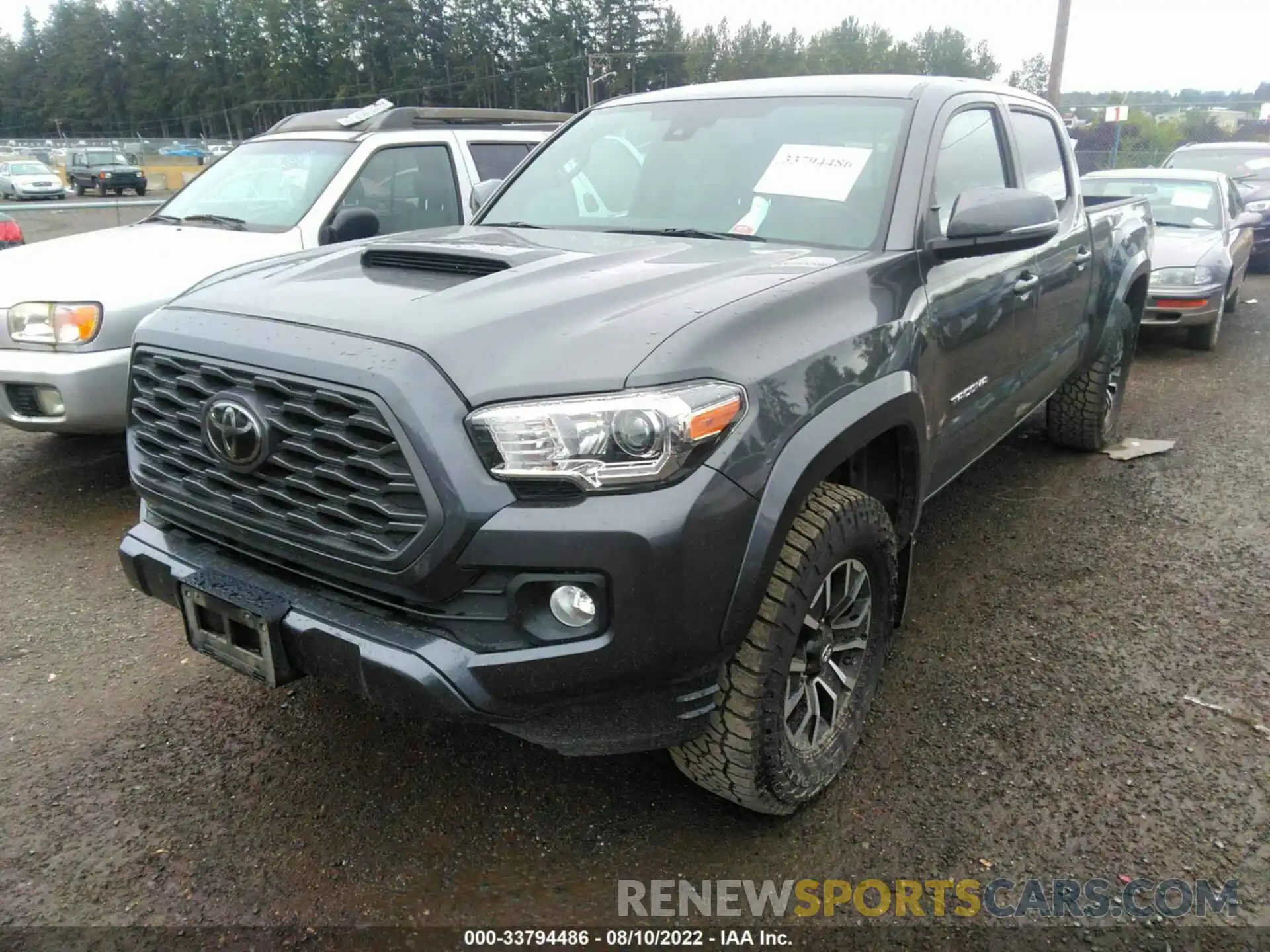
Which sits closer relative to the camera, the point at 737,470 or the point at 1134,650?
the point at 737,470

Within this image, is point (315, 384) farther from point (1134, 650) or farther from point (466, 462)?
point (1134, 650)

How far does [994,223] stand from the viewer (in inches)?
105

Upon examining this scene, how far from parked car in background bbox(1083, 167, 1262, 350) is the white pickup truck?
490 cm

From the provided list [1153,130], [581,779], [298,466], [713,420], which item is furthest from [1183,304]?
[1153,130]

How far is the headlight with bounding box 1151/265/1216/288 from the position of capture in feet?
25.0

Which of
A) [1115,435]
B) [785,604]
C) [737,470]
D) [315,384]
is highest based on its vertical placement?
[315,384]

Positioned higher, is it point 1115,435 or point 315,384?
point 315,384

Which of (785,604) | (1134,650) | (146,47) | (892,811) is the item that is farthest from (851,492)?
(146,47)

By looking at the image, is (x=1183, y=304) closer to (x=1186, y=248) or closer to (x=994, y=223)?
(x=1186, y=248)

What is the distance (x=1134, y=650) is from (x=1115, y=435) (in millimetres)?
2878

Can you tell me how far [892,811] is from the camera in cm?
250

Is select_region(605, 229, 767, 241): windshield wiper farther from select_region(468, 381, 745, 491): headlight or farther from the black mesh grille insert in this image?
the black mesh grille insert

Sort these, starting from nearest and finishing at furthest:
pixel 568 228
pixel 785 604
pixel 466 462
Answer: pixel 466 462, pixel 785 604, pixel 568 228

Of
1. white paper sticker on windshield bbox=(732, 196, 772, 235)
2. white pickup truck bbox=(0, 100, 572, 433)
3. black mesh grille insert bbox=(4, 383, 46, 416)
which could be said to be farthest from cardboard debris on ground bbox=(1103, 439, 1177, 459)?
black mesh grille insert bbox=(4, 383, 46, 416)
